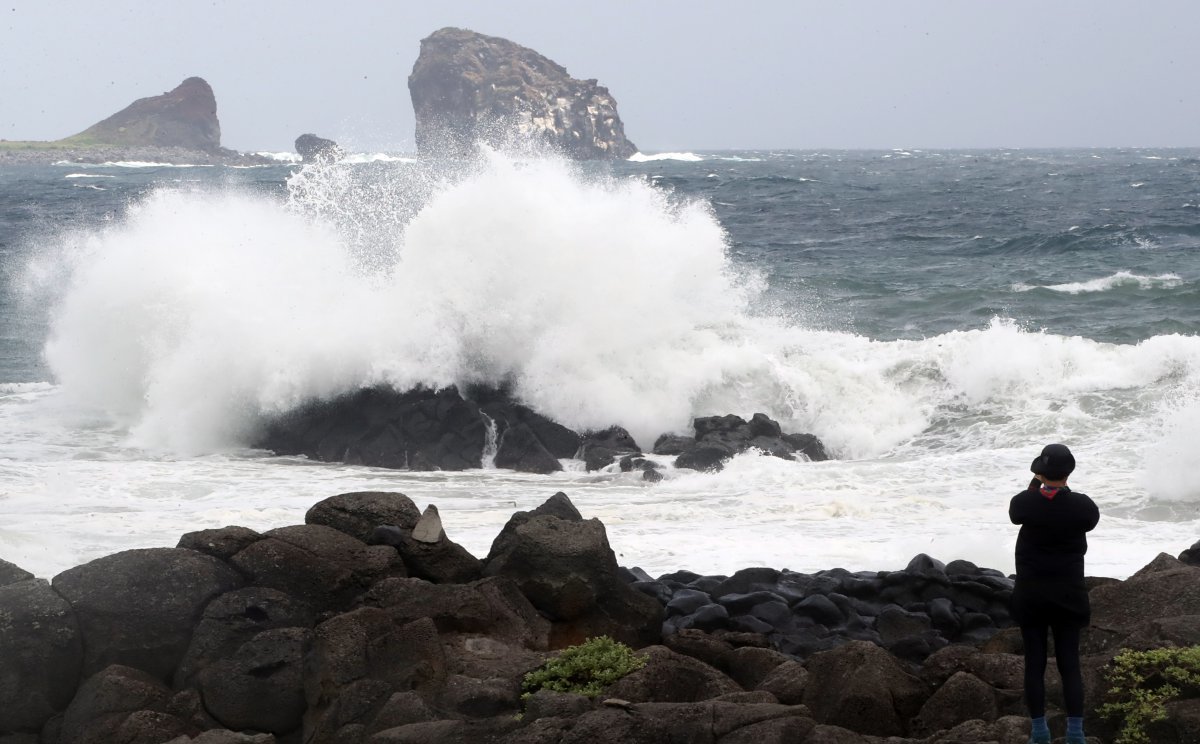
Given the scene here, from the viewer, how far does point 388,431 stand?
1606 cm

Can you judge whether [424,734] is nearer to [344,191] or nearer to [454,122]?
[344,191]

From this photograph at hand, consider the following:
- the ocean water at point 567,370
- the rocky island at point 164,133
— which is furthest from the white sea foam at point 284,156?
the ocean water at point 567,370

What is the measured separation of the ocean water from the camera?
12.4 m

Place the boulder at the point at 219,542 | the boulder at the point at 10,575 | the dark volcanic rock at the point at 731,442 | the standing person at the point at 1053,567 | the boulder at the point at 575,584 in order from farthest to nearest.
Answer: the dark volcanic rock at the point at 731,442
the boulder at the point at 575,584
the boulder at the point at 219,542
the boulder at the point at 10,575
the standing person at the point at 1053,567

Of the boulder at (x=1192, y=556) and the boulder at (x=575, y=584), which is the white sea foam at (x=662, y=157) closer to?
the boulder at (x=1192, y=556)

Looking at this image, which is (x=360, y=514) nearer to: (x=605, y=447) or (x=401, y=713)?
(x=401, y=713)

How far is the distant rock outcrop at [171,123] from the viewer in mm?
146750

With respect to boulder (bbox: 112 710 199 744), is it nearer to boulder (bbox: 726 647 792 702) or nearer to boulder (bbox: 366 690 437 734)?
boulder (bbox: 366 690 437 734)

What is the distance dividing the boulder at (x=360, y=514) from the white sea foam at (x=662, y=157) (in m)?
123

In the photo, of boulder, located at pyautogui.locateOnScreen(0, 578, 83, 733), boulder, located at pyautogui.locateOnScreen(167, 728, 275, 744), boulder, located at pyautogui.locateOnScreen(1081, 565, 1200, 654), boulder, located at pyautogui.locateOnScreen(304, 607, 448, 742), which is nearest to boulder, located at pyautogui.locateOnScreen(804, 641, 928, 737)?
boulder, located at pyautogui.locateOnScreen(1081, 565, 1200, 654)

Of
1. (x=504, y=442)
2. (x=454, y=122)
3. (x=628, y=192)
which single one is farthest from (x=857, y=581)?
(x=454, y=122)

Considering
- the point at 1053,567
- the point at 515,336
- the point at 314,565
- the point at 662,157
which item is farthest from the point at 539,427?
the point at 662,157

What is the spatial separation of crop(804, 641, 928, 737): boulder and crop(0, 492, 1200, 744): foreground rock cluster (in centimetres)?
1

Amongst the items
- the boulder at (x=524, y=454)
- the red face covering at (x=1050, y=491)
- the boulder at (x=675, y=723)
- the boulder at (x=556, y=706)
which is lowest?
the boulder at (x=524, y=454)
